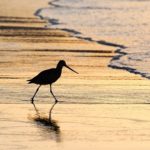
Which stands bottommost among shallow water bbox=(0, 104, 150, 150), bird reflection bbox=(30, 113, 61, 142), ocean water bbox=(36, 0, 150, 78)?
bird reflection bbox=(30, 113, 61, 142)

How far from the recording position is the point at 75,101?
14203mm

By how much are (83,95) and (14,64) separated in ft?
16.2

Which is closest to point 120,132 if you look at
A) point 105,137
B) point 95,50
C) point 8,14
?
point 105,137

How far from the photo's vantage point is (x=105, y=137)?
11094 mm

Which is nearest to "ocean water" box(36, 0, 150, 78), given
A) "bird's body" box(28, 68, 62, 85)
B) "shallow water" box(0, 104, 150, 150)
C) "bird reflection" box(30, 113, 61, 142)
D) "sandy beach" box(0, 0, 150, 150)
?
"sandy beach" box(0, 0, 150, 150)

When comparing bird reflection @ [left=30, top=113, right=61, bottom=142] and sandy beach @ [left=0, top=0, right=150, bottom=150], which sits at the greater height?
sandy beach @ [left=0, top=0, right=150, bottom=150]

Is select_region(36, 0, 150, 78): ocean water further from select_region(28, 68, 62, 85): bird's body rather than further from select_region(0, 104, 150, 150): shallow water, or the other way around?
select_region(0, 104, 150, 150): shallow water

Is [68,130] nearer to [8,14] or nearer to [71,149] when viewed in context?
[71,149]

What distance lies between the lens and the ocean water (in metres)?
21.0

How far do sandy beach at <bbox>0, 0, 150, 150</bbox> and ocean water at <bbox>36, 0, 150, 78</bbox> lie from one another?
602 millimetres

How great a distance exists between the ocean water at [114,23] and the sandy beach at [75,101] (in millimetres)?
602

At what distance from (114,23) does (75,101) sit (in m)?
18.5

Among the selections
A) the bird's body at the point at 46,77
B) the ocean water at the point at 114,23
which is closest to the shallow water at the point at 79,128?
the bird's body at the point at 46,77

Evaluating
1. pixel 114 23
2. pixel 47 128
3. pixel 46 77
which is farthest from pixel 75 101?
pixel 114 23
